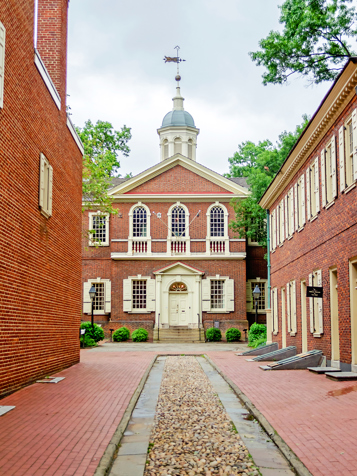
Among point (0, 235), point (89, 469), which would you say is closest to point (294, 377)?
point (0, 235)

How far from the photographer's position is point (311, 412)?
976 cm

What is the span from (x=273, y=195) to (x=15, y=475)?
21.6m

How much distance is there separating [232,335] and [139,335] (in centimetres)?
520

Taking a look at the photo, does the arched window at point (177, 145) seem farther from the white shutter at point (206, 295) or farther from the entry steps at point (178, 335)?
the entry steps at point (178, 335)

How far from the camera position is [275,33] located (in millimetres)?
22328

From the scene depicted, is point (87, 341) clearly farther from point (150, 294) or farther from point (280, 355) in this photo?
point (280, 355)

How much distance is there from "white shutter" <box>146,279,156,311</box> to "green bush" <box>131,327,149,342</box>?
158 centimetres

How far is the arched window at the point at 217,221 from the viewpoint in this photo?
36750mm

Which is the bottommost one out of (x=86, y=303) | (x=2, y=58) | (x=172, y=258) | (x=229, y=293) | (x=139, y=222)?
(x=86, y=303)

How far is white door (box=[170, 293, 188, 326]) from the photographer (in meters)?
36.1

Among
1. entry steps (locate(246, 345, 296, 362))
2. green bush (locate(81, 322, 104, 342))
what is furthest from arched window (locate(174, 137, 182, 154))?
entry steps (locate(246, 345, 296, 362))

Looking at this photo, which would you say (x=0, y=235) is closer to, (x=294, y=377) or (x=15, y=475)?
(x=15, y=475)

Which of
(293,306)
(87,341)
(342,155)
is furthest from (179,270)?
(342,155)

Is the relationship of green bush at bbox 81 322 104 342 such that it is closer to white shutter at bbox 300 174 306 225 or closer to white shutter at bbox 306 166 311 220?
white shutter at bbox 300 174 306 225
